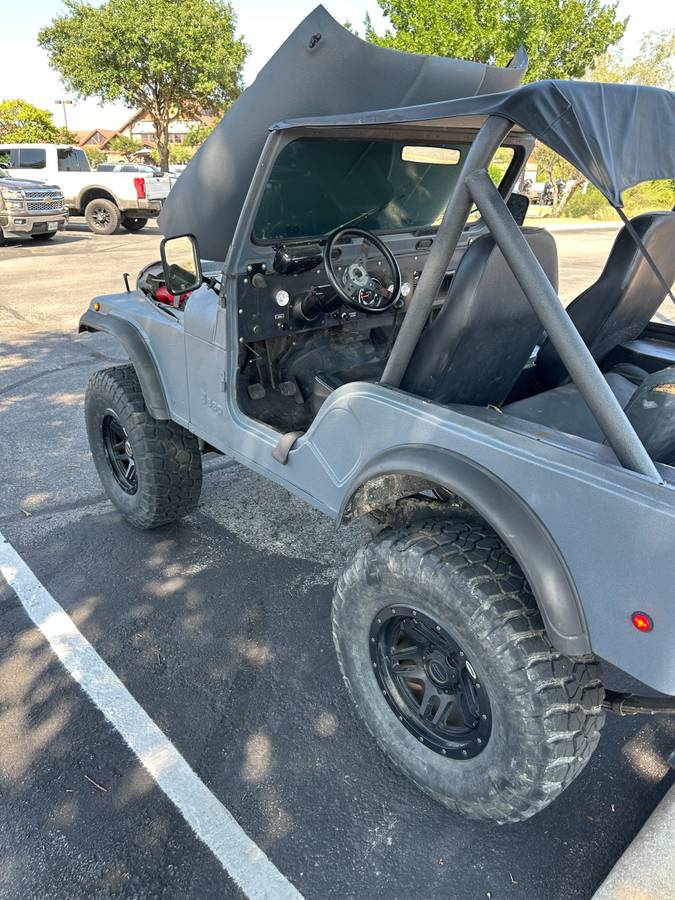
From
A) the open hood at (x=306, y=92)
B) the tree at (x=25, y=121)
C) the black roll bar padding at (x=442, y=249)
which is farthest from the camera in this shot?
the tree at (x=25, y=121)

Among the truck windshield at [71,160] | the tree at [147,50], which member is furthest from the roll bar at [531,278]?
the tree at [147,50]

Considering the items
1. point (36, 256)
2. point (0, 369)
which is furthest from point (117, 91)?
point (0, 369)

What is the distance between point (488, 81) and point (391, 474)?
1648 millimetres

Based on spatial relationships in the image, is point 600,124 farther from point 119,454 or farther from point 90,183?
point 90,183

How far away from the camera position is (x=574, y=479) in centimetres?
157

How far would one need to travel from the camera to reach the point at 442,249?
6.25ft

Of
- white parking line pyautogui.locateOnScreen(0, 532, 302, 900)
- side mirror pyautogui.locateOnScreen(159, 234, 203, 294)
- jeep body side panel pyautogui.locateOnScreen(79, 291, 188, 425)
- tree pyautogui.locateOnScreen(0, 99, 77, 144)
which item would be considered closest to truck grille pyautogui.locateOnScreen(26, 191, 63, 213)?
jeep body side panel pyautogui.locateOnScreen(79, 291, 188, 425)

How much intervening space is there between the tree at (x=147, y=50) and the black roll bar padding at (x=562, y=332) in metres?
29.9

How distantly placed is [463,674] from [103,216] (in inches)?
668

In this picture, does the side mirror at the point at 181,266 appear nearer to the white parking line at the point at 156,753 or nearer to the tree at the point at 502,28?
the white parking line at the point at 156,753

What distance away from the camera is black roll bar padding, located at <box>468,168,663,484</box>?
160cm

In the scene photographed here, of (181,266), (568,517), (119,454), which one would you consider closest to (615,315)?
(568,517)

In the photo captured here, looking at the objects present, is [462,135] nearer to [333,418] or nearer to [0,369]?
[333,418]

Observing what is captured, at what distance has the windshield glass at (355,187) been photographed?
262cm
